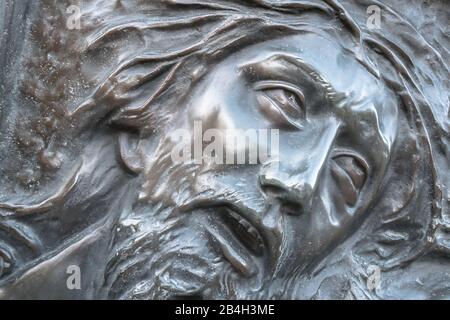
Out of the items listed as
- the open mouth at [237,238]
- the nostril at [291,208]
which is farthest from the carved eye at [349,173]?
the open mouth at [237,238]

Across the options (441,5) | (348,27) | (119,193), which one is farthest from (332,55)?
(119,193)

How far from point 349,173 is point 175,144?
1.31 feet

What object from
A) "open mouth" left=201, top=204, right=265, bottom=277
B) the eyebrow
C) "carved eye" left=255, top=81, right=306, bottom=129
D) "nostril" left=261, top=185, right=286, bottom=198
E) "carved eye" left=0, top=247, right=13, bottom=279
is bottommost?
"carved eye" left=0, top=247, right=13, bottom=279

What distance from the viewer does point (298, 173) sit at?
1.47 meters

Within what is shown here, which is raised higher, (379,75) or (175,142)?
(379,75)

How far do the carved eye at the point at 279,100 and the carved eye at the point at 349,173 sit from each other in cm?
13

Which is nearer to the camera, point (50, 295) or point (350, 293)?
point (50, 295)

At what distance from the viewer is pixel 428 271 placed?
163cm

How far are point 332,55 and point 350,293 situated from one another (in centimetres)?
54

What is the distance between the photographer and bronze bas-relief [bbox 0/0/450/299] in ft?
4.82

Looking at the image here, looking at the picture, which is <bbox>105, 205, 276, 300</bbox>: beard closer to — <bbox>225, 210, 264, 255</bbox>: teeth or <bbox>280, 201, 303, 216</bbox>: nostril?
<bbox>225, 210, 264, 255</bbox>: teeth

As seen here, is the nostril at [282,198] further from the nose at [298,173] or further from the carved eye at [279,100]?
the carved eye at [279,100]

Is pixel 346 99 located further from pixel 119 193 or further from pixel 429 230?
pixel 119 193

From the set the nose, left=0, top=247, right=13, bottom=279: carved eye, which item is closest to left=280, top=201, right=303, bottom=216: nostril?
the nose
